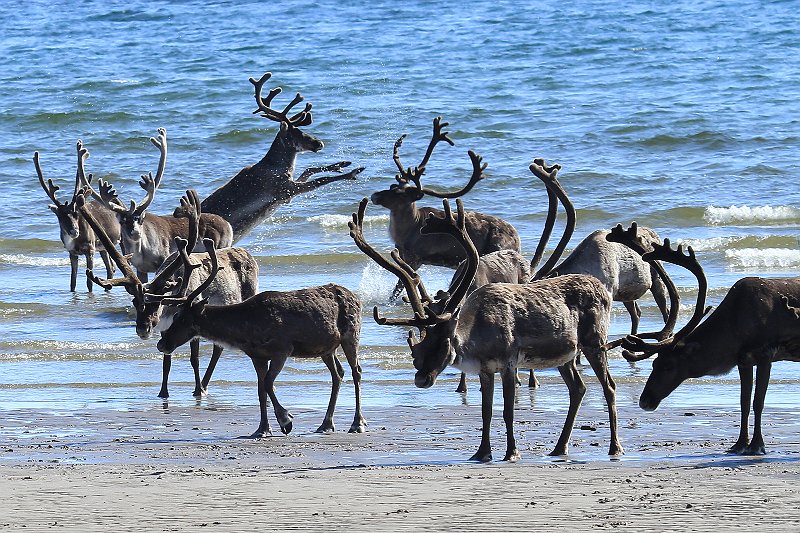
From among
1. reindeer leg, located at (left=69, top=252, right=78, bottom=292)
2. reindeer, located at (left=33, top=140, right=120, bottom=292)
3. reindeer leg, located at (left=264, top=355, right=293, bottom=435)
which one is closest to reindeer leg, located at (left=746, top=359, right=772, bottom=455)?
reindeer leg, located at (left=264, top=355, right=293, bottom=435)

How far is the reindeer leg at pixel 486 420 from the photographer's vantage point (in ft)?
28.7

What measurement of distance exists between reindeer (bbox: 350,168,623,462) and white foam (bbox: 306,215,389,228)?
1304cm

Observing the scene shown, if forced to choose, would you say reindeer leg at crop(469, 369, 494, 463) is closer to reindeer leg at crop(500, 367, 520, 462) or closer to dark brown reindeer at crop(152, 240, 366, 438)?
reindeer leg at crop(500, 367, 520, 462)

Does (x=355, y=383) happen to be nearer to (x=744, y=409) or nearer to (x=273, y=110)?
(x=744, y=409)

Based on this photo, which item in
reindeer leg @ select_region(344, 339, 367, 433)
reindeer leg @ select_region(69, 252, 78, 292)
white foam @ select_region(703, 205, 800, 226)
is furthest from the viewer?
white foam @ select_region(703, 205, 800, 226)

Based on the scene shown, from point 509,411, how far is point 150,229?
8143 millimetres

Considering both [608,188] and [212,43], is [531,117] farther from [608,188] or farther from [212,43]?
[212,43]

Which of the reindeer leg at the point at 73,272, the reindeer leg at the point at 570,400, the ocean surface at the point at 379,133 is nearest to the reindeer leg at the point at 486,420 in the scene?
the reindeer leg at the point at 570,400

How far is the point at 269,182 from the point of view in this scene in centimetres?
1919

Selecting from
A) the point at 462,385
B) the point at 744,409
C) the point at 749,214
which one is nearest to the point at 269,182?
the point at 749,214

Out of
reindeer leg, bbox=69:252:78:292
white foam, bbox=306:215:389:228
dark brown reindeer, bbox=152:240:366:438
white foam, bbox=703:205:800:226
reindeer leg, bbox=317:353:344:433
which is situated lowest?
white foam, bbox=306:215:389:228

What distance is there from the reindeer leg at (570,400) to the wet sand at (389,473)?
0.35ft

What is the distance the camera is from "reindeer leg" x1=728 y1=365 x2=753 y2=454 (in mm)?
8875

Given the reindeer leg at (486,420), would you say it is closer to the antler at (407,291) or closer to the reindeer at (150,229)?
the antler at (407,291)
